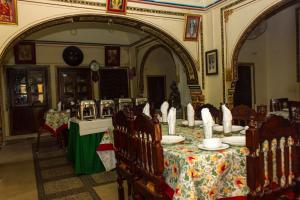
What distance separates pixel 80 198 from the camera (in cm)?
274

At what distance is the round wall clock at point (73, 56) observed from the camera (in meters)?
7.25

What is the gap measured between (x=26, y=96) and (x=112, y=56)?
2781 millimetres

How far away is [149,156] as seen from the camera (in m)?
1.66

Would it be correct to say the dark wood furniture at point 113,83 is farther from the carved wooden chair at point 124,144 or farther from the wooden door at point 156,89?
the carved wooden chair at point 124,144

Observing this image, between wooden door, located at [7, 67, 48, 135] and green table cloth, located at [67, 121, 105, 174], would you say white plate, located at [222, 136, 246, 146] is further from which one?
wooden door, located at [7, 67, 48, 135]

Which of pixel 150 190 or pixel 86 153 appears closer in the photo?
pixel 150 190

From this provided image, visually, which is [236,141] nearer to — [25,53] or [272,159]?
[272,159]

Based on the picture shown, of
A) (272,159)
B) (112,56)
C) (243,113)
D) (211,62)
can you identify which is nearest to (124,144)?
(272,159)

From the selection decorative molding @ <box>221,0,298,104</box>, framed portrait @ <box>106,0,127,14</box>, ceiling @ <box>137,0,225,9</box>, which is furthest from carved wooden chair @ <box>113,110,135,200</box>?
ceiling @ <box>137,0,225,9</box>

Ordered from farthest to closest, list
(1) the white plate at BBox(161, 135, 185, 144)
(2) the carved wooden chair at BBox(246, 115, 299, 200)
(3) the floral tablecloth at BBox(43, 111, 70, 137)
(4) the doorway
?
(4) the doorway → (3) the floral tablecloth at BBox(43, 111, 70, 137) → (1) the white plate at BBox(161, 135, 185, 144) → (2) the carved wooden chair at BBox(246, 115, 299, 200)

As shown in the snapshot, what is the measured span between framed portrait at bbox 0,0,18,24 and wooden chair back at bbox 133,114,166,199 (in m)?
2.59

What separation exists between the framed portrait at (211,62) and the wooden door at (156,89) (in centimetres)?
366

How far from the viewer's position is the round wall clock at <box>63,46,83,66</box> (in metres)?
7.25

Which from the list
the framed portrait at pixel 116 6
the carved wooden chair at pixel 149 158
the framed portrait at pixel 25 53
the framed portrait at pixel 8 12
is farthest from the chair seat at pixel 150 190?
the framed portrait at pixel 25 53
